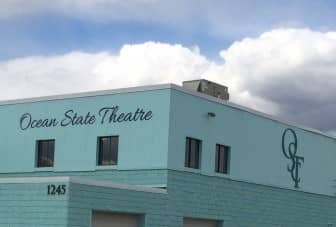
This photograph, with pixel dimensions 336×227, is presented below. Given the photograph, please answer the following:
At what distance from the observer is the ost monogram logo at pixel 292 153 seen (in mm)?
41594

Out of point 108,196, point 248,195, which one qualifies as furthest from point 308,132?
point 108,196

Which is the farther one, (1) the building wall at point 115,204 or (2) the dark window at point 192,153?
(2) the dark window at point 192,153

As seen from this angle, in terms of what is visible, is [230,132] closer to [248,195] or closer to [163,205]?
[248,195]

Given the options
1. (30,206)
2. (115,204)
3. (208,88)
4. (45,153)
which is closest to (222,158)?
(208,88)

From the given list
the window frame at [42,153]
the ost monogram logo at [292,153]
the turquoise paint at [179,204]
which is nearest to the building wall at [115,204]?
the turquoise paint at [179,204]

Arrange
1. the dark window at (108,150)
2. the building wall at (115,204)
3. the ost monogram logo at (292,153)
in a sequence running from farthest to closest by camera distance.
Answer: the ost monogram logo at (292,153), the dark window at (108,150), the building wall at (115,204)

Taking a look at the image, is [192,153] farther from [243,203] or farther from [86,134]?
[86,134]

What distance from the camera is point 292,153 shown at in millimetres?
42281

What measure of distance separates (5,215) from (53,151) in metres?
8.38

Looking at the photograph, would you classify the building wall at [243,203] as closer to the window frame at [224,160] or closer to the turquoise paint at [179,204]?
the turquoise paint at [179,204]

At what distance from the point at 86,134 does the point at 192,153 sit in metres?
5.03

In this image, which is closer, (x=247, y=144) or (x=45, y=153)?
(x=45, y=153)

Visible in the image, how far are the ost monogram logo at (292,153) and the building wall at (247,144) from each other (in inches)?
10.3

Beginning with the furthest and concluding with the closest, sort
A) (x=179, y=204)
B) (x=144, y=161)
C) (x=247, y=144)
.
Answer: (x=247, y=144) → (x=144, y=161) → (x=179, y=204)
